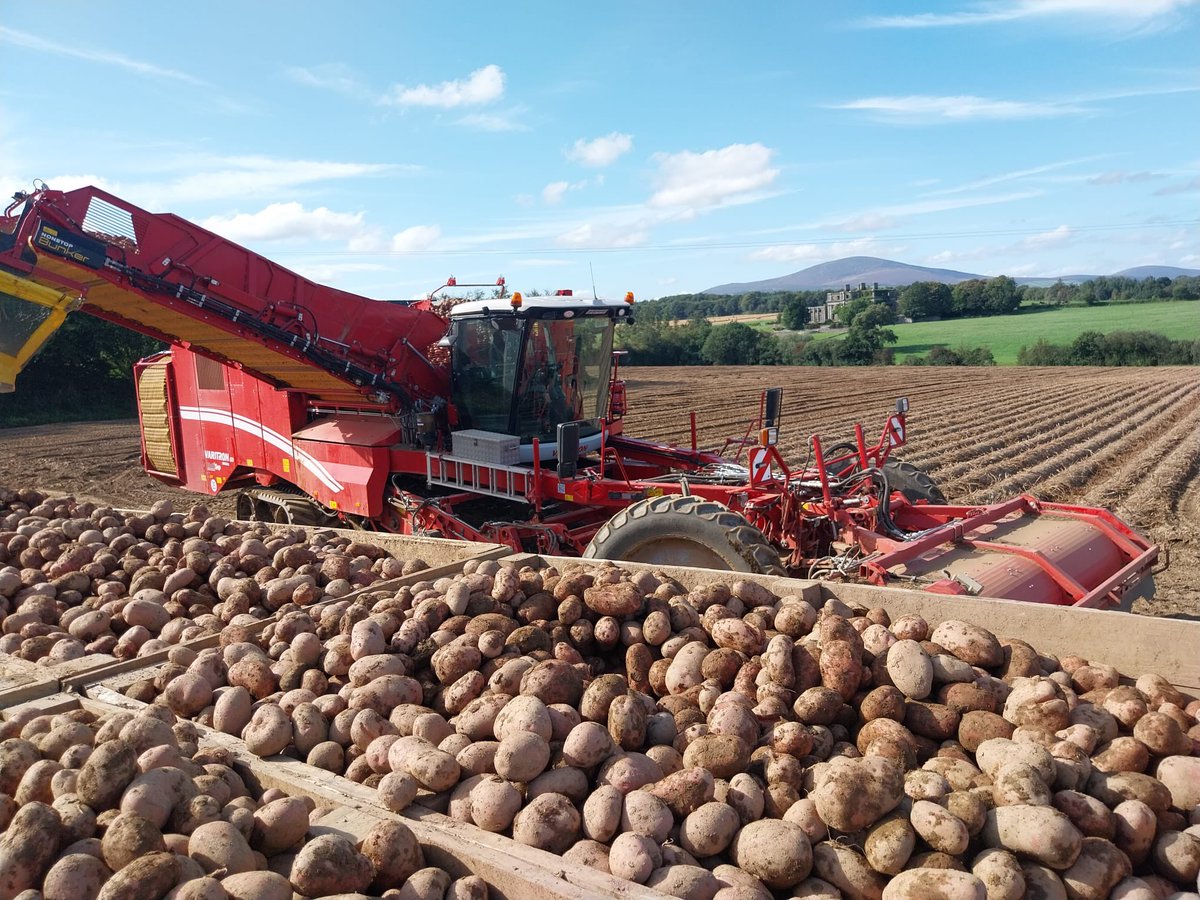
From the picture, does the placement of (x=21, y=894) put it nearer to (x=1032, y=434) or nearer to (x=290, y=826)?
(x=290, y=826)

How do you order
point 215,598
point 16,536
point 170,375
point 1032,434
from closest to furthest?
1. point 215,598
2. point 16,536
3. point 170,375
4. point 1032,434

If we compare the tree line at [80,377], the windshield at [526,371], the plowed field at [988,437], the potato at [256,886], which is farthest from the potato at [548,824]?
the tree line at [80,377]

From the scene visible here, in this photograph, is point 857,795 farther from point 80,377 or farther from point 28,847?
point 80,377

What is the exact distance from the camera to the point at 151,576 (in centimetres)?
516

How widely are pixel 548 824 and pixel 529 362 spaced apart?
571 centimetres

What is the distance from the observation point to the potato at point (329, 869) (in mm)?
2189

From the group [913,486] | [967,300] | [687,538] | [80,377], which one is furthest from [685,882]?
[967,300]

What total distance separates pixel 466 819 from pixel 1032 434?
17.7 meters

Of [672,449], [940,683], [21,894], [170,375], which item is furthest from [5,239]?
[940,683]

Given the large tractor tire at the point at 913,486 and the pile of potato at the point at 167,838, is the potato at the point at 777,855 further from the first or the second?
the large tractor tire at the point at 913,486

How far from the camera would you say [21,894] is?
2.13m

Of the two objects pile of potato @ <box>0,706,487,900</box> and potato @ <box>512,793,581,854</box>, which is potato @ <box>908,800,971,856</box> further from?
pile of potato @ <box>0,706,487,900</box>

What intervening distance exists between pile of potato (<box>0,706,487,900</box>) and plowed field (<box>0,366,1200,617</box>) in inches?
263

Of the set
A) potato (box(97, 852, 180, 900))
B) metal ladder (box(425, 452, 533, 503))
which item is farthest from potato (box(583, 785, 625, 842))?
metal ladder (box(425, 452, 533, 503))
